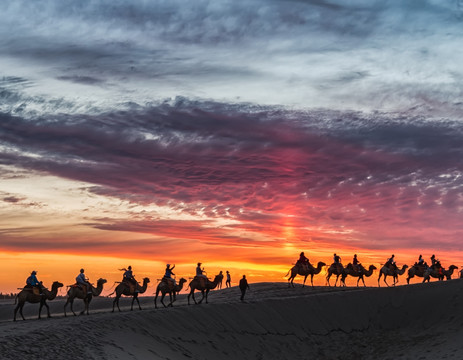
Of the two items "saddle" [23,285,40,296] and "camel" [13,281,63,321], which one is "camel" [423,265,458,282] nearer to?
"camel" [13,281,63,321]

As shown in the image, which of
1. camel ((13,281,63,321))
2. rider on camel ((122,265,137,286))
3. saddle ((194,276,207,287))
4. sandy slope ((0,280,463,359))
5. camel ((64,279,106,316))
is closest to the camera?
sandy slope ((0,280,463,359))

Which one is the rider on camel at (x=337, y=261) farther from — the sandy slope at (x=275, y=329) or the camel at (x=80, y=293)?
the camel at (x=80, y=293)

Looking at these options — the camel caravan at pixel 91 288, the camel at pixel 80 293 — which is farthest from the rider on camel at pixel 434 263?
the camel at pixel 80 293

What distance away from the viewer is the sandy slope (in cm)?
3017

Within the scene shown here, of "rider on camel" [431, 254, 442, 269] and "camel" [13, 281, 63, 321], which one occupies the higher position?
"rider on camel" [431, 254, 442, 269]

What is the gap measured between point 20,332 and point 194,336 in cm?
1130

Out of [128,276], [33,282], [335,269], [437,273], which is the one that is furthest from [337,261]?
[33,282]

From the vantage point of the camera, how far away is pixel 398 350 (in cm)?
4025

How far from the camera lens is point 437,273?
57.2 meters

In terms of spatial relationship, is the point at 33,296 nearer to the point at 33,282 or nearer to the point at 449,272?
the point at 33,282

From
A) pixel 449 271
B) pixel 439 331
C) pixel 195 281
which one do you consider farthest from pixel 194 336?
pixel 449 271

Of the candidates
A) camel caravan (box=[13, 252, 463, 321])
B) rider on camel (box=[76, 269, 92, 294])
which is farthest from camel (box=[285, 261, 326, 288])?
rider on camel (box=[76, 269, 92, 294])

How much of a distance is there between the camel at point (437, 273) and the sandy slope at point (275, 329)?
7177 millimetres

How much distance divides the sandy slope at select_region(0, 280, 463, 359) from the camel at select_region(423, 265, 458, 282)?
7177 millimetres
